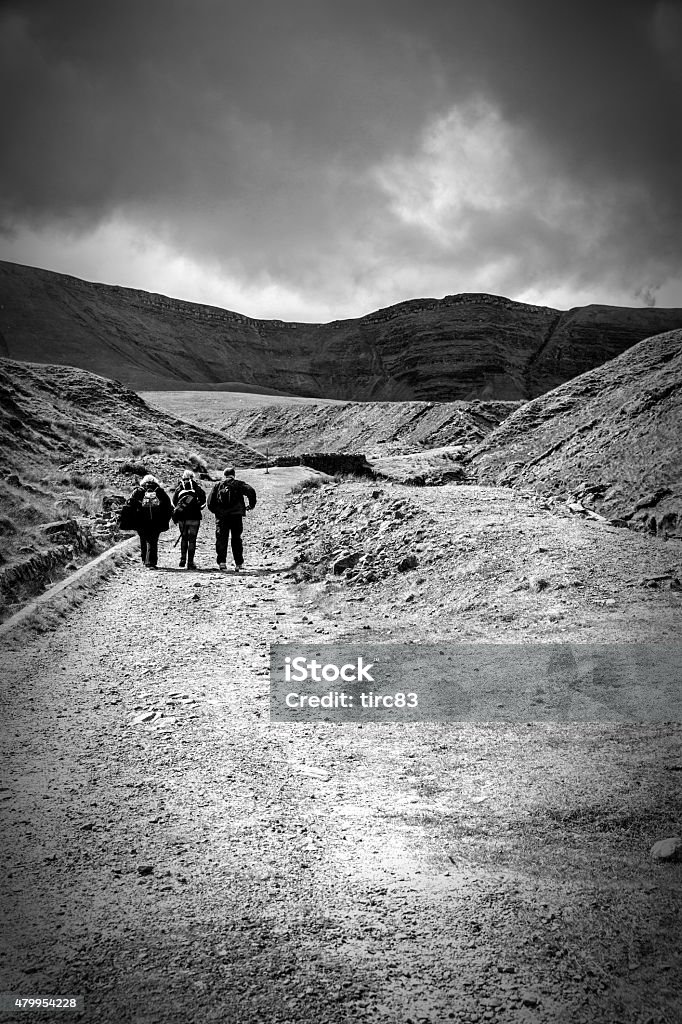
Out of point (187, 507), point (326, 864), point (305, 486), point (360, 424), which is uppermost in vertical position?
point (360, 424)

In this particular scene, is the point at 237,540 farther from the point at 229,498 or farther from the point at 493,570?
the point at 493,570

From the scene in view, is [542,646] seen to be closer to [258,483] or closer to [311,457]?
[258,483]

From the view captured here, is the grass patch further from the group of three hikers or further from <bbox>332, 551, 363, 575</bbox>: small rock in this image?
<bbox>332, 551, 363, 575</bbox>: small rock

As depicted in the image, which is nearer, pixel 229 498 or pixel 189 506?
pixel 229 498

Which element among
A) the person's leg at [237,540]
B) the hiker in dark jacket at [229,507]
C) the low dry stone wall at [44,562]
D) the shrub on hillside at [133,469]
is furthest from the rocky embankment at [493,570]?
the shrub on hillside at [133,469]

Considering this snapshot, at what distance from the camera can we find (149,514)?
12.4m

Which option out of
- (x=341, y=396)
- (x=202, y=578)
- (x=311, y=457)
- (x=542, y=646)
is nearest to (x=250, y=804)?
(x=542, y=646)

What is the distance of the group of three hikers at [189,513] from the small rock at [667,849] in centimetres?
901

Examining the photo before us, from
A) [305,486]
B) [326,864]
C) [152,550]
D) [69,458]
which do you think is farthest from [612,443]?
[69,458]

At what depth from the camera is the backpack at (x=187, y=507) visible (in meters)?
12.0

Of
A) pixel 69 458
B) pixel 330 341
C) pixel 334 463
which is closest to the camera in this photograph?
pixel 69 458

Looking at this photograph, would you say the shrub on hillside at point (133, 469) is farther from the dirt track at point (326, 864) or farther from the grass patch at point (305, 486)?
the dirt track at point (326, 864)

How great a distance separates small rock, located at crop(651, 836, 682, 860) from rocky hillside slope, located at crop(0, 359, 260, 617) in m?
7.50

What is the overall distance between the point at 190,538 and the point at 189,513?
459 millimetres
